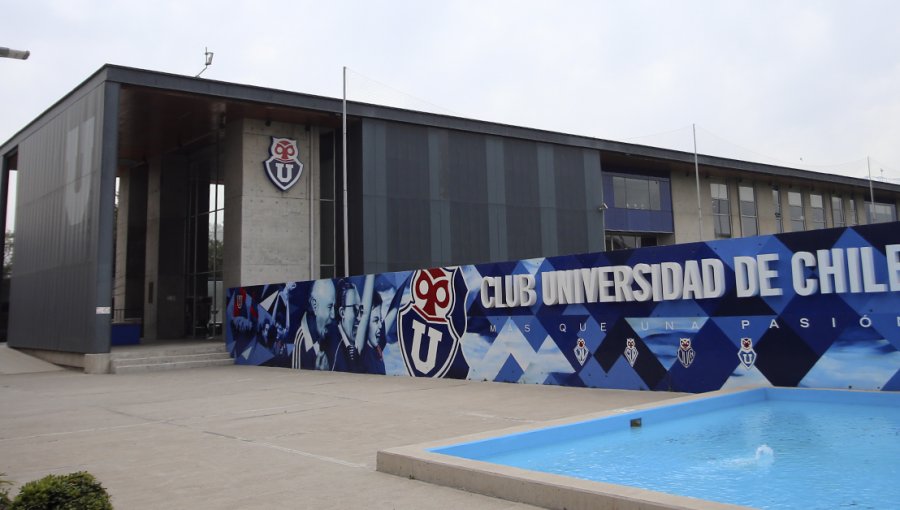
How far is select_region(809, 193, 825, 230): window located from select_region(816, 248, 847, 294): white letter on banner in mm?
35894

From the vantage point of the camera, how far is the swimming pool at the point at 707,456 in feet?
16.6

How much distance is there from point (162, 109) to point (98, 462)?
792 inches

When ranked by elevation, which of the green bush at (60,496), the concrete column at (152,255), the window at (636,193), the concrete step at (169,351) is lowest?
the green bush at (60,496)

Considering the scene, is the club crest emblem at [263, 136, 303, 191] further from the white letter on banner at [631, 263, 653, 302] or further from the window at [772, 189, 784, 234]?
the window at [772, 189, 784, 234]

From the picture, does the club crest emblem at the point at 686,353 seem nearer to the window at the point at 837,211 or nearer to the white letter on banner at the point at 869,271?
the white letter on banner at the point at 869,271

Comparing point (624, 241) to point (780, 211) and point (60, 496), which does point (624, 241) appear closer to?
point (780, 211)

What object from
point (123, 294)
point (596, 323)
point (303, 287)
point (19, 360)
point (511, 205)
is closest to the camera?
point (596, 323)

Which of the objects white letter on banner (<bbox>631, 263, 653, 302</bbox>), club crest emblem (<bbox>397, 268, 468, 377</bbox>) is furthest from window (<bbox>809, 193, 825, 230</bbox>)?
white letter on banner (<bbox>631, 263, 653, 302</bbox>)

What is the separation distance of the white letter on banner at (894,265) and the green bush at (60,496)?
9.44 meters

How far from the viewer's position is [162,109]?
24.7 meters

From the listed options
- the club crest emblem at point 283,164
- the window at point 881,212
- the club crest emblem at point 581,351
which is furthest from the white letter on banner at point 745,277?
the window at point 881,212

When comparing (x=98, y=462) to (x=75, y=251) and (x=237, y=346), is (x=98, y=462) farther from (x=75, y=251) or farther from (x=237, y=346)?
(x=75, y=251)

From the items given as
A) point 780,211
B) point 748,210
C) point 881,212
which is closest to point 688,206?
point 748,210

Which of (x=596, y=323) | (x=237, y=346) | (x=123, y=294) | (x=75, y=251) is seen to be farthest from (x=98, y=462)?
(x=123, y=294)
